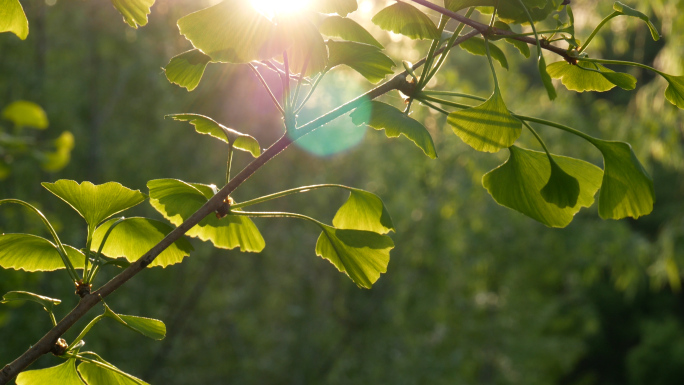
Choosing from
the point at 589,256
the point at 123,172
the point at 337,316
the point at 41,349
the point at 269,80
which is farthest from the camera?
the point at 589,256

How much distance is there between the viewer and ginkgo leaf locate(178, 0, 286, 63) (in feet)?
1.33

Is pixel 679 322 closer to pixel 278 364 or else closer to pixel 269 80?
pixel 278 364

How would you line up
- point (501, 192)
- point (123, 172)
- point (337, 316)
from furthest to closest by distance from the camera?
1. point (337, 316)
2. point (123, 172)
3. point (501, 192)

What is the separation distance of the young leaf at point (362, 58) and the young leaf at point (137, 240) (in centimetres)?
20

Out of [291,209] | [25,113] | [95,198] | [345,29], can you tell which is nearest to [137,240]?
[95,198]

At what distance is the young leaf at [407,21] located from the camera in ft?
1.65

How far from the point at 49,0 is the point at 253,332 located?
107 inches

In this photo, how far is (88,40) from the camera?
4.34m

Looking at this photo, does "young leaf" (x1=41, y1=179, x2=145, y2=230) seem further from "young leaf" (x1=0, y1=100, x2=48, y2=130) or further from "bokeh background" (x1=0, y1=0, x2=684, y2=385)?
"bokeh background" (x1=0, y1=0, x2=684, y2=385)

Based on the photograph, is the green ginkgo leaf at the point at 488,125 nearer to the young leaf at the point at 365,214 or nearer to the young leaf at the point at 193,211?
the young leaf at the point at 365,214

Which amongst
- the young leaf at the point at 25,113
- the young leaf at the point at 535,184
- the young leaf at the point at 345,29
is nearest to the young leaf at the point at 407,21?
the young leaf at the point at 345,29

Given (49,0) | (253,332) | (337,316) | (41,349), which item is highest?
(49,0)

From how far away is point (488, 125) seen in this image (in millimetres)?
458

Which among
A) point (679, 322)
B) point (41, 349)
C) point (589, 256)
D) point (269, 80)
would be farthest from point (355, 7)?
point (679, 322)
